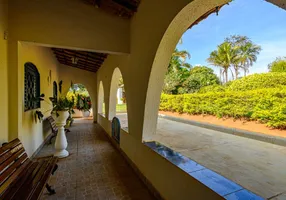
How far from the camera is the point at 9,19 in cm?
252

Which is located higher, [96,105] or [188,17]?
[188,17]

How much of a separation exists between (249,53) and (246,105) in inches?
561

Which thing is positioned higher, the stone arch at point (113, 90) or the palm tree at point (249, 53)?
the palm tree at point (249, 53)

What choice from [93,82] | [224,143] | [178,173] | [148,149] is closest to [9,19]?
[148,149]

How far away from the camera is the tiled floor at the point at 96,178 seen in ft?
7.53

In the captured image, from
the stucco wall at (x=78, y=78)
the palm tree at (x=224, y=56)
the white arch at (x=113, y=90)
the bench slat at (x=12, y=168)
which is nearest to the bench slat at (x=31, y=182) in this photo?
the bench slat at (x=12, y=168)

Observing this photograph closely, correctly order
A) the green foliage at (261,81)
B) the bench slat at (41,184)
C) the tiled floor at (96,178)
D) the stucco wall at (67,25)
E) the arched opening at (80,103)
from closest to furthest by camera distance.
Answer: the bench slat at (41,184) < the tiled floor at (96,178) < the stucco wall at (67,25) < the arched opening at (80,103) < the green foliage at (261,81)

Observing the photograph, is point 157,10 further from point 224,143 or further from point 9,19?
point 224,143

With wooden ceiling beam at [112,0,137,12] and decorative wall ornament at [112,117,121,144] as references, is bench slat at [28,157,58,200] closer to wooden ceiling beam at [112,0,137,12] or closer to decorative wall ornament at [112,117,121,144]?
decorative wall ornament at [112,117,121,144]

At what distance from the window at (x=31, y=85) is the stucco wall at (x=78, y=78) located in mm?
4425

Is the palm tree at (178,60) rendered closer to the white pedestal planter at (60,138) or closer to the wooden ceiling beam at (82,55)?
the wooden ceiling beam at (82,55)

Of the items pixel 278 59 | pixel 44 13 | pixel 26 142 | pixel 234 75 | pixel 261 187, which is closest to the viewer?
pixel 261 187

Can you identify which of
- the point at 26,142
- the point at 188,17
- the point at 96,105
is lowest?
the point at 26,142

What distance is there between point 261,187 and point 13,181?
9.48ft
